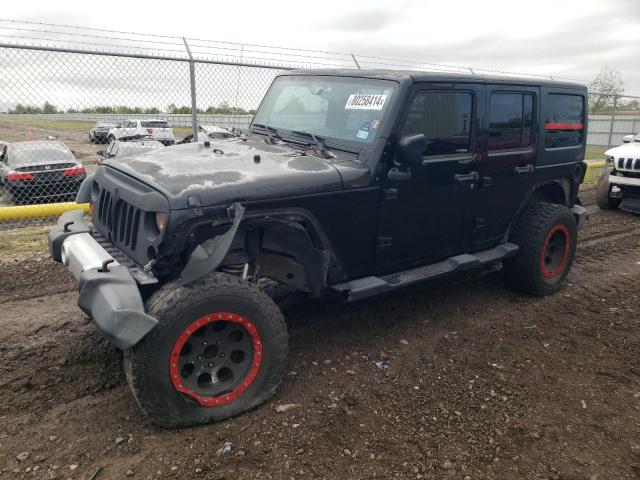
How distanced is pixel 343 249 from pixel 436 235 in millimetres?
953

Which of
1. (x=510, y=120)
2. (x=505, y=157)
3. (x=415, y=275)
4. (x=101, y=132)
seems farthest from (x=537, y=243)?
(x=101, y=132)

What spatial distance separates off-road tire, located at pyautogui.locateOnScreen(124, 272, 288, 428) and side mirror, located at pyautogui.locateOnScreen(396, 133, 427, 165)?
1.36 meters

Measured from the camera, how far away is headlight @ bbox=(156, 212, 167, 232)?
2.83 metres

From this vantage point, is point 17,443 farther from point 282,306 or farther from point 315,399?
point 282,306

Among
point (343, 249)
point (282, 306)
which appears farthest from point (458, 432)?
point (282, 306)

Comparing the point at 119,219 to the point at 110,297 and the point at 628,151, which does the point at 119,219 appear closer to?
the point at 110,297

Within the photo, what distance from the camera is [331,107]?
3957mm

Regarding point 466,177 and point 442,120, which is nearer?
point 442,120

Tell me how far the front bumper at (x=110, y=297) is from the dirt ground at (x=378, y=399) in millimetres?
707

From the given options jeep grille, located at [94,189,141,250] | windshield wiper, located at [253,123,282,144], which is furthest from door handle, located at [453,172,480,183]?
jeep grille, located at [94,189,141,250]

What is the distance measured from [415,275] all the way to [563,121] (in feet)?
7.81

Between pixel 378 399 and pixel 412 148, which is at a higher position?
pixel 412 148

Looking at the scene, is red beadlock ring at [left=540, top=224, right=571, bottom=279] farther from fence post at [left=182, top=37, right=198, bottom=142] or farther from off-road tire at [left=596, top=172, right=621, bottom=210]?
off-road tire at [left=596, top=172, right=621, bottom=210]

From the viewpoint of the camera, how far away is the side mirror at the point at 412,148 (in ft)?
11.2
